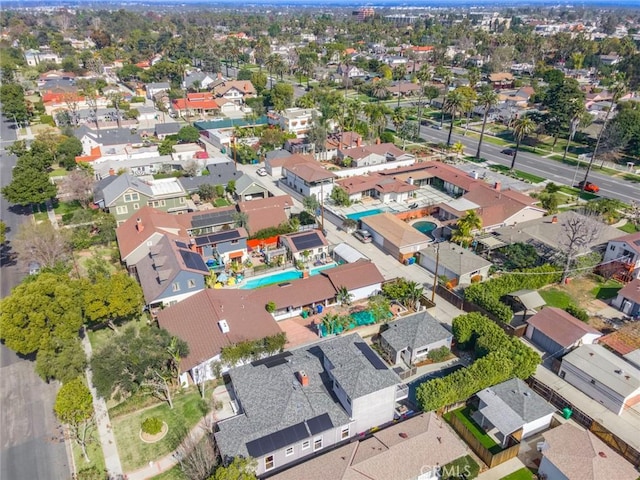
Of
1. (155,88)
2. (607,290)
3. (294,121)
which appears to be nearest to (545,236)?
(607,290)

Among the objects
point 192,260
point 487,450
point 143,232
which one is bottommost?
point 487,450

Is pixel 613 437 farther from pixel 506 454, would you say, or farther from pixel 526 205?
pixel 526 205

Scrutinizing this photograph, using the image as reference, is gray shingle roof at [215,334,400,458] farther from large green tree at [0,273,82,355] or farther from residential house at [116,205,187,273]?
residential house at [116,205,187,273]

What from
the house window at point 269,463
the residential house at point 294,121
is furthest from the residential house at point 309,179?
the house window at point 269,463

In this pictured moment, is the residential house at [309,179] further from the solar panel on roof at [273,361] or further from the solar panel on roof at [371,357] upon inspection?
the solar panel on roof at [371,357]

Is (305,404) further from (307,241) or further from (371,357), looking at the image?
(307,241)

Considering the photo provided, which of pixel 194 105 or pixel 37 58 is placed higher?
pixel 37 58

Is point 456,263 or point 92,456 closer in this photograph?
A: point 92,456
